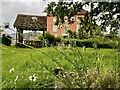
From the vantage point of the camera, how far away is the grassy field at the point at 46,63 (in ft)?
4.94

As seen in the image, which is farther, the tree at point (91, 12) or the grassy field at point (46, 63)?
the tree at point (91, 12)

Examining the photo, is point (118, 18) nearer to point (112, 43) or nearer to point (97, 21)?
point (97, 21)

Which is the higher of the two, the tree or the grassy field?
the tree

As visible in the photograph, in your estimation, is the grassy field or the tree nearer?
the grassy field

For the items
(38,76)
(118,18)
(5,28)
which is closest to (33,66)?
(38,76)

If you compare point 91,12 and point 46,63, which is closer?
point 91,12

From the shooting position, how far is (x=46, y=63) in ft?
7.34

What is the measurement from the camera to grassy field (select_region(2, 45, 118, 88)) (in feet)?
4.94

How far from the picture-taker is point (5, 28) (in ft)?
4.53

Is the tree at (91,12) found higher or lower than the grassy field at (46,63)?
higher

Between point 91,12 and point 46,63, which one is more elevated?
point 91,12

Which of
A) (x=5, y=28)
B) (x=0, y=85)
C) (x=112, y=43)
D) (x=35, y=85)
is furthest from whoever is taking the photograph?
(x=0, y=85)

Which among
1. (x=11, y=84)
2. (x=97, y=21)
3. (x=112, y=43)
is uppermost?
(x=97, y=21)

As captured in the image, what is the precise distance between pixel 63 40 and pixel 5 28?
1.44ft
